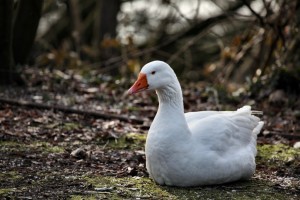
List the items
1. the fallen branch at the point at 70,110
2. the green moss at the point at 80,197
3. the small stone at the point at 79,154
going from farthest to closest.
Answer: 1. the fallen branch at the point at 70,110
2. the small stone at the point at 79,154
3. the green moss at the point at 80,197

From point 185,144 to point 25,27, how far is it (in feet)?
18.4

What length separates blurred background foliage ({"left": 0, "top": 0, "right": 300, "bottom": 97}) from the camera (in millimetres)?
10445

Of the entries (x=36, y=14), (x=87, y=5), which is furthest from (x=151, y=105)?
(x=87, y=5)

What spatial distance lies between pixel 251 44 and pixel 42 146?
6136 millimetres

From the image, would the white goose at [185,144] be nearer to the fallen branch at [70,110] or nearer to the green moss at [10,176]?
the green moss at [10,176]

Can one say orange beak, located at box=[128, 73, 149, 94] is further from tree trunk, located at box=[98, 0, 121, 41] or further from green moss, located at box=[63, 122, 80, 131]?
tree trunk, located at box=[98, 0, 121, 41]

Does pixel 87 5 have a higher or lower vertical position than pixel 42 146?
higher

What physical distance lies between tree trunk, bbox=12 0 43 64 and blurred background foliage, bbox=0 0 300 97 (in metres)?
0.02

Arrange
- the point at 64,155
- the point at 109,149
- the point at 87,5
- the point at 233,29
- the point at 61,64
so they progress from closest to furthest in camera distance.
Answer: the point at 64,155
the point at 109,149
the point at 61,64
the point at 233,29
the point at 87,5

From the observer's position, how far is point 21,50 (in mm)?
10719

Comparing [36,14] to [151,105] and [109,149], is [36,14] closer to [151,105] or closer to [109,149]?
[151,105]

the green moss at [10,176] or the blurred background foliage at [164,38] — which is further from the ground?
the blurred background foliage at [164,38]

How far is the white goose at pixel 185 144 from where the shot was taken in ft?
18.8

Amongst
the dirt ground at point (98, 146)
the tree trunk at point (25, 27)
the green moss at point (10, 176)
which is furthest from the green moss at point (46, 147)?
the tree trunk at point (25, 27)
